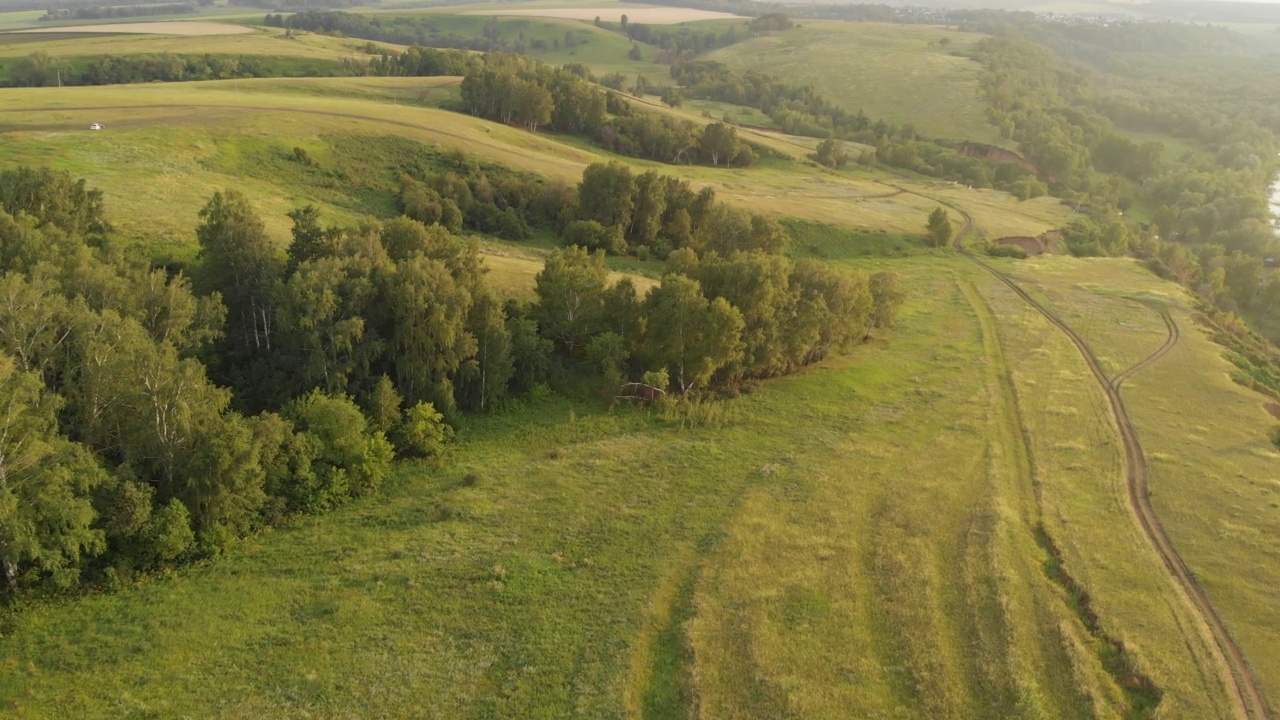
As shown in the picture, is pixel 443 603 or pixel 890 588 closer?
pixel 443 603

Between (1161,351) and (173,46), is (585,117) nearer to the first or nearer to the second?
(1161,351)

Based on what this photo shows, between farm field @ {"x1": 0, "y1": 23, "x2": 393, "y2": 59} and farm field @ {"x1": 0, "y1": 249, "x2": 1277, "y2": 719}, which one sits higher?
farm field @ {"x1": 0, "y1": 23, "x2": 393, "y2": 59}

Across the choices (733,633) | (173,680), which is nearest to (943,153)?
(733,633)

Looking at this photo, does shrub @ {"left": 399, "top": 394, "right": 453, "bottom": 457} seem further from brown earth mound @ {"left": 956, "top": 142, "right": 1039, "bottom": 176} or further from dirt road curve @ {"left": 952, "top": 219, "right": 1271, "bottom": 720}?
brown earth mound @ {"left": 956, "top": 142, "right": 1039, "bottom": 176}

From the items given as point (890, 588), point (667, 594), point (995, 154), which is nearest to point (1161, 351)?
point (890, 588)

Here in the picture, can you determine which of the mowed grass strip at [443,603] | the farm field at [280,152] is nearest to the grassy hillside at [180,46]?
the farm field at [280,152]

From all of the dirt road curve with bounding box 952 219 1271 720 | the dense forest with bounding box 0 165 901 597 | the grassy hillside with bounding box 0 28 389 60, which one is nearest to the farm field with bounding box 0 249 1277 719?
the dirt road curve with bounding box 952 219 1271 720

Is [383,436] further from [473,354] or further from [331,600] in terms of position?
[331,600]
